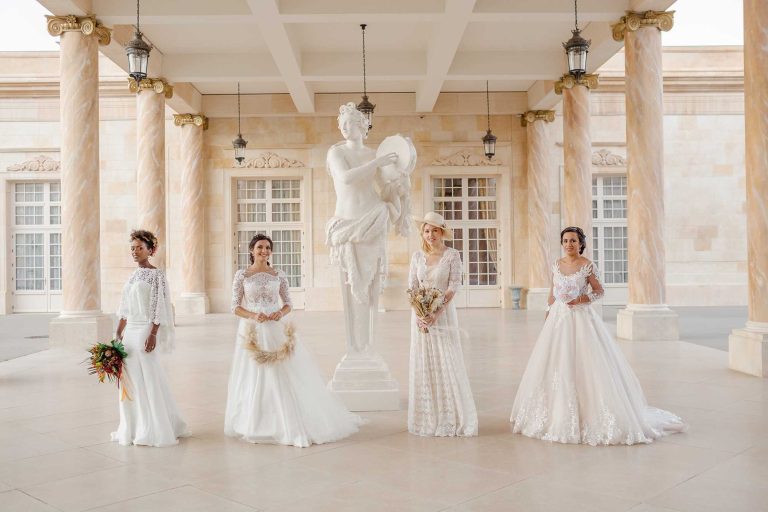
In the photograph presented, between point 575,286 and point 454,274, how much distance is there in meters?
0.91

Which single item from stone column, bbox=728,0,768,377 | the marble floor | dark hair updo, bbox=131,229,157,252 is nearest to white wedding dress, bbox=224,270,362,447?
the marble floor

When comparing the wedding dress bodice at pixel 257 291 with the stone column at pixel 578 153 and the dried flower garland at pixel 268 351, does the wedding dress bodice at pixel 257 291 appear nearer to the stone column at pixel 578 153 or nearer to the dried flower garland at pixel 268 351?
the dried flower garland at pixel 268 351

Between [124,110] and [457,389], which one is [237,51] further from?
[457,389]

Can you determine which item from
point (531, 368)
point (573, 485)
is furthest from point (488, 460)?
point (531, 368)

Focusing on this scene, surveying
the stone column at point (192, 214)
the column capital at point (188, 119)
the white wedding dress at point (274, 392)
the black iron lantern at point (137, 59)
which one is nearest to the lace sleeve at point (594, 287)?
the white wedding dress at point (274, 392)

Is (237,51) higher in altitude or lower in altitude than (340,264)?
higher

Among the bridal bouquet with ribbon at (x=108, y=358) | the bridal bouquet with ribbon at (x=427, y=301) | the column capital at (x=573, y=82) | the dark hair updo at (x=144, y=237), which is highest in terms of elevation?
the column capital at (x=573, y=82)

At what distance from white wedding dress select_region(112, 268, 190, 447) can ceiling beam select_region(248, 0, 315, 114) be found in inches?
264

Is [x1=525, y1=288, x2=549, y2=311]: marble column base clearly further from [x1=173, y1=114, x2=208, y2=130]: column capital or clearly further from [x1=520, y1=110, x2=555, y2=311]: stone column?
[x1=173, y1=114, x2=208, y2=130]: column capital

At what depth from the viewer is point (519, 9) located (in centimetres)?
1121

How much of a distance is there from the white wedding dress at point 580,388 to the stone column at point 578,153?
8966 mm

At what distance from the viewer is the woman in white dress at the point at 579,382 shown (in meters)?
4.91

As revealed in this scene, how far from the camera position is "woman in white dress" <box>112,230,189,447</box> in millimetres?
5012

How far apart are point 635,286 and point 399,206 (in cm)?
621
